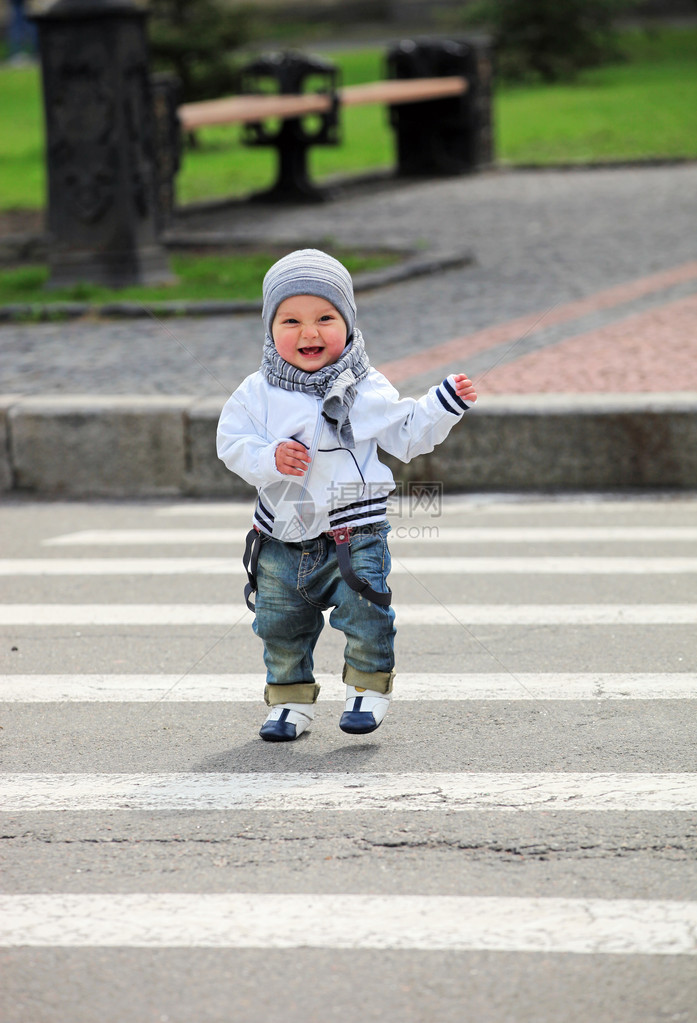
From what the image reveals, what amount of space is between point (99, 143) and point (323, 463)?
706cm

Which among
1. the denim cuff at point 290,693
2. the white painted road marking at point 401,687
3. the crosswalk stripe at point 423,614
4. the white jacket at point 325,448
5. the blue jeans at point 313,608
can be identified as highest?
the white jacket at point 325,448

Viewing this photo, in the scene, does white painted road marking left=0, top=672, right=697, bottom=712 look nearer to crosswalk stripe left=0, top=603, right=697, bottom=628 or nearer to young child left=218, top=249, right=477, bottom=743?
young child left=218, top=249, right=477, bottom=743

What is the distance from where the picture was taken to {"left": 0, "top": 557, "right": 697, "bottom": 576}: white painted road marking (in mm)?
5621

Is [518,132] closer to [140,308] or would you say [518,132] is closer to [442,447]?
[140,308]

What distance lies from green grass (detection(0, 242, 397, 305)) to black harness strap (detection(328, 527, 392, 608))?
6217 millimetres

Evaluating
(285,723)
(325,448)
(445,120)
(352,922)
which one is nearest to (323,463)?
(325,448)

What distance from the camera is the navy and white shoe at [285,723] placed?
3.99 metres

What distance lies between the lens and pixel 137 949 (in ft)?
9.45

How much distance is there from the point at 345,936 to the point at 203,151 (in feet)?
65.7

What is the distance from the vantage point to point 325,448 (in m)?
3.87

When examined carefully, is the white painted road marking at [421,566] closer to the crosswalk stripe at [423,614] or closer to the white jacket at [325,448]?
the crosswalk stripe at [423,614]

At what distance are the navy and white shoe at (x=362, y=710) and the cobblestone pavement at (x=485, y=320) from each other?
223cm

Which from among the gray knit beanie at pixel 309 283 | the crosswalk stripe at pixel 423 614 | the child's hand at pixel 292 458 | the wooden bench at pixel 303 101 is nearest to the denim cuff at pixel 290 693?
the child's hand at pixel 292 458

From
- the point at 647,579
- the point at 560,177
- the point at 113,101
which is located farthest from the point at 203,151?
the point at 647,579
